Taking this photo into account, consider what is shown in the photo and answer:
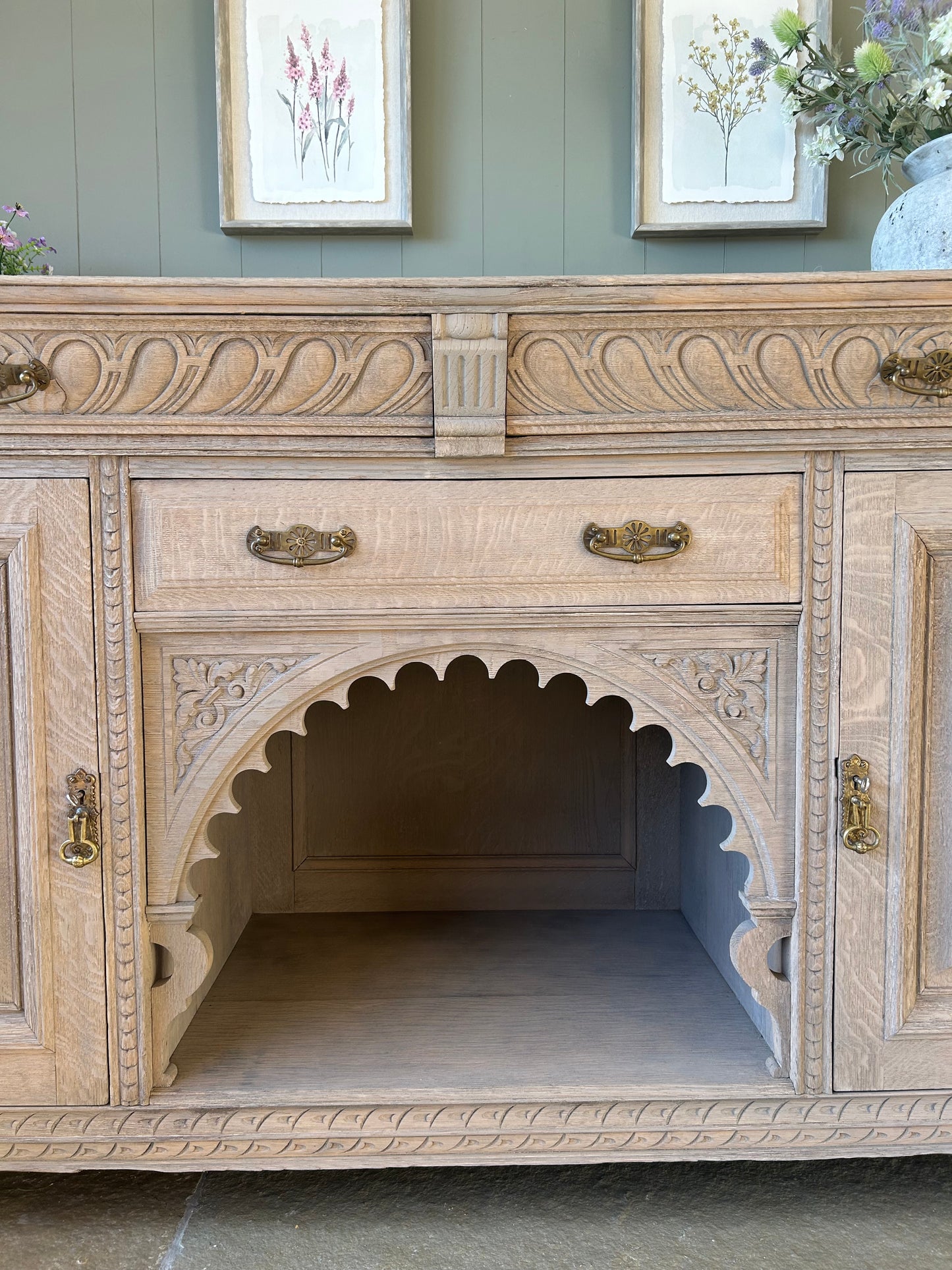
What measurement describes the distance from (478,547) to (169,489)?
36cm

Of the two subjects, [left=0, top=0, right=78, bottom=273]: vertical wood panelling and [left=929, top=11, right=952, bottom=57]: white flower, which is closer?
[left=929, top=11, right=952, bottom=57]: white flower

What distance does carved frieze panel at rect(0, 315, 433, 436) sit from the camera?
1018mm

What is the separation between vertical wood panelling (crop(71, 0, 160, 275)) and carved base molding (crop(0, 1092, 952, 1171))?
4.49 feet

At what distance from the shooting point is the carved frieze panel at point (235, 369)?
1.02 m

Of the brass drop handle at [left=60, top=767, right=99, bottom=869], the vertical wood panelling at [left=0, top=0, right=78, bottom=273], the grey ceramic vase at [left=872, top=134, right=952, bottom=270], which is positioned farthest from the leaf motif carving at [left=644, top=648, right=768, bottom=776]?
the vertical wood panelling at [left=0, top=0, right=78, bottom=273]

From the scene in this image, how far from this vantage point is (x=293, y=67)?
1.56 m

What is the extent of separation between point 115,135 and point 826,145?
1202 mm

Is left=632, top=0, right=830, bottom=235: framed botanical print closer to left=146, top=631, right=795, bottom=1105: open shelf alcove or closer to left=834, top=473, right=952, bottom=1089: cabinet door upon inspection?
left=834, top=473, right=952, bottom=1089: cabinet door

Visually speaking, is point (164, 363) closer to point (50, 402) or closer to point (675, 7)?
point (50, 402)

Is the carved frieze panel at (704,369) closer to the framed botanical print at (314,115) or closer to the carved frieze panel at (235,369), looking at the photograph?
the carved frieze panel at (235,369)

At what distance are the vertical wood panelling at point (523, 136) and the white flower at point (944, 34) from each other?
62 cm

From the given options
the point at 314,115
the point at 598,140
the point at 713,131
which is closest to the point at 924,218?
the point at 713,131

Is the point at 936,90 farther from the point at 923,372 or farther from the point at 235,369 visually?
the point at 235,369

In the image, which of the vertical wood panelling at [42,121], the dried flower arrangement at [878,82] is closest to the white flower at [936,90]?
the dried flower arrangement at [878,82]
